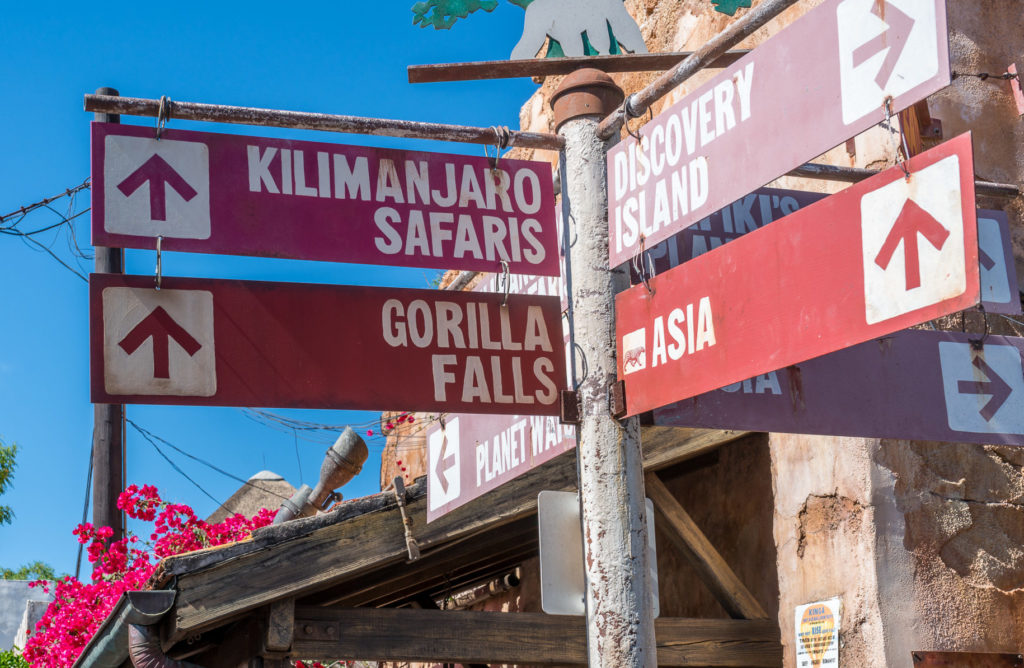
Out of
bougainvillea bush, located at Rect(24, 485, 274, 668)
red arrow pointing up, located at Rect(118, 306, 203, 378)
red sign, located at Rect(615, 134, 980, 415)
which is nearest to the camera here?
red sign, located at Rect(615, 134, 980, 415)

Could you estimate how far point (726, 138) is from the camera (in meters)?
2.89

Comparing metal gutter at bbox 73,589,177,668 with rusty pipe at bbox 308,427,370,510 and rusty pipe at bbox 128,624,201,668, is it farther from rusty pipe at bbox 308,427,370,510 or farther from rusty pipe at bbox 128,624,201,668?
rusty pipe at bbox 308,427,370,510

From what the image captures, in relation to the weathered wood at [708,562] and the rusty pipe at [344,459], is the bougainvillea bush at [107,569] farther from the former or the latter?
the weathered wood at [708,562]

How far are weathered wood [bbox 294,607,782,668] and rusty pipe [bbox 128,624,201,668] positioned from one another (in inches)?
25.6

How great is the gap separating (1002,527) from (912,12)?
11.9 ft

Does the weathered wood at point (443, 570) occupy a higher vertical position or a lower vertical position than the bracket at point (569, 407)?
lower

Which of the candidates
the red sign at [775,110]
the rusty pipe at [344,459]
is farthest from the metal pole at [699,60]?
the rusty pipe at [344,459]

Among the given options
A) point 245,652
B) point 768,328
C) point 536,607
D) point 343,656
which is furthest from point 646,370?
point 536,607

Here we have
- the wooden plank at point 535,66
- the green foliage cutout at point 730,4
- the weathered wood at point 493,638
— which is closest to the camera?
the wooden plank at point 535,66

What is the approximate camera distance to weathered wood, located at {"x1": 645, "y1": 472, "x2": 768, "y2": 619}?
5871mm

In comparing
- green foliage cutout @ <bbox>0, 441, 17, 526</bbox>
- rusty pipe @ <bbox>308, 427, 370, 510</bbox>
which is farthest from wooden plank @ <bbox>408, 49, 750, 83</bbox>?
green foliage cutout @ <bbox>0, 441, 17, 526</bbox>

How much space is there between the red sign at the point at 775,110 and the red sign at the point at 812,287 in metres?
0.13

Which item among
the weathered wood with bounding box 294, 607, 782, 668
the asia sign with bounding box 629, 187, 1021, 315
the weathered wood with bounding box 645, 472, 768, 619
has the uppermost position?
the asia sign with bounding box 629, 187, 1021, 315

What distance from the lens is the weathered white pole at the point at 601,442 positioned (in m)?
3.08
